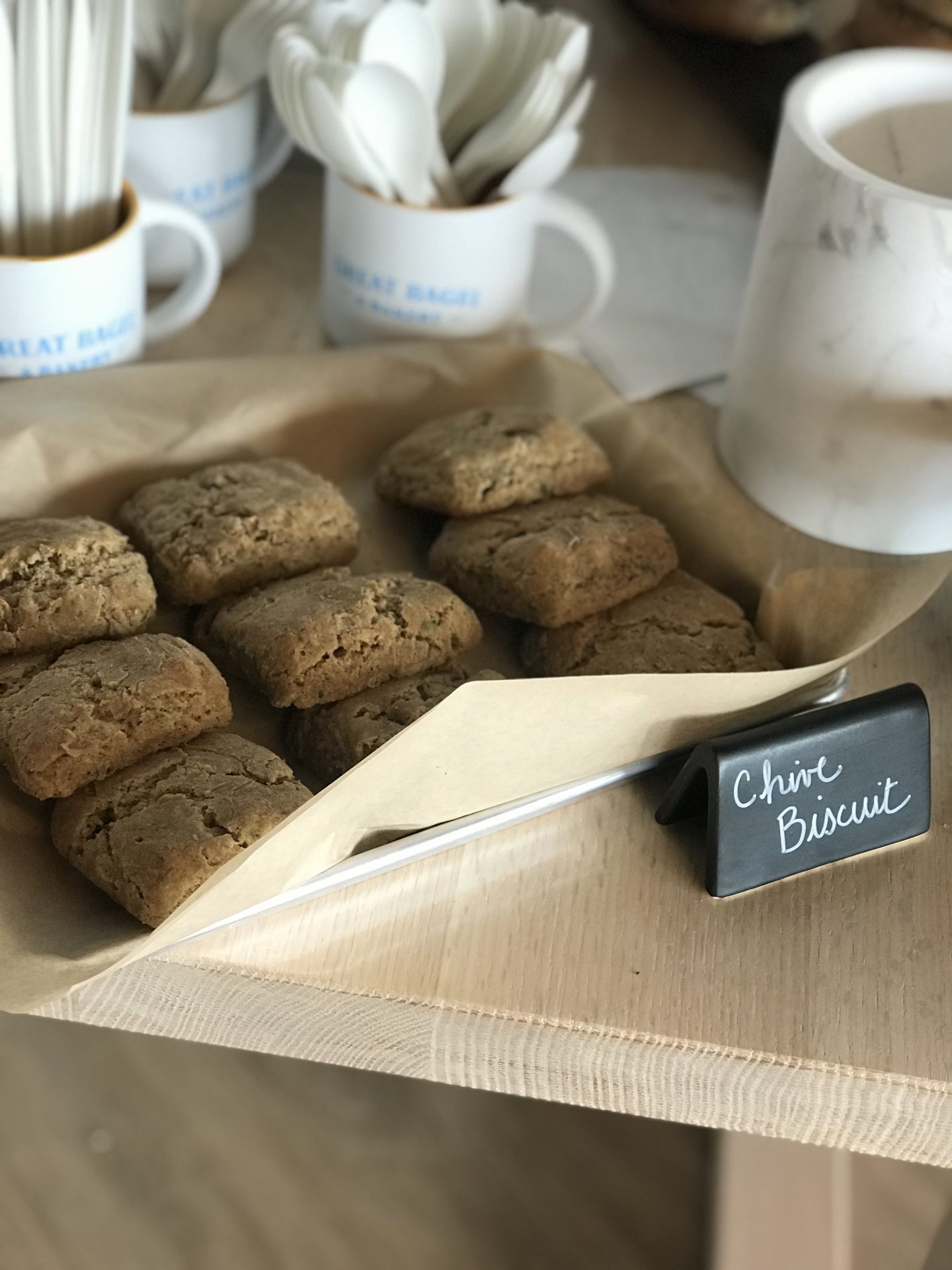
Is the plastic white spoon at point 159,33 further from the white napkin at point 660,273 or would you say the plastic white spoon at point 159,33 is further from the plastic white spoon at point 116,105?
the white napkin at point 660,273

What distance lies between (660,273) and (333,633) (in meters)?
0.49

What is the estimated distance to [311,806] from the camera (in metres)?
0.50

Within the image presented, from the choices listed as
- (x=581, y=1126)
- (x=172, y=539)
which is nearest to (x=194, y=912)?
(x=172, y=539)

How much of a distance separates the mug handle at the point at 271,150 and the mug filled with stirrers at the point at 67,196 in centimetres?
16

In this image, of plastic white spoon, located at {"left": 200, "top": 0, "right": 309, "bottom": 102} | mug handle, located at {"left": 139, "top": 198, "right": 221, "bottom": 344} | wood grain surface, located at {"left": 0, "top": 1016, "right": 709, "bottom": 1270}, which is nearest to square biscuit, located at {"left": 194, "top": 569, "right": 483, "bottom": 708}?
mug handle, located at {"left": 139, "top": 198, "right": 221, "bottom": 344}

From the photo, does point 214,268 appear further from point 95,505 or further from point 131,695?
point 131,695

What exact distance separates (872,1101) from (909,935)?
78mm

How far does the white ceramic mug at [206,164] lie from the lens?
0.82 m

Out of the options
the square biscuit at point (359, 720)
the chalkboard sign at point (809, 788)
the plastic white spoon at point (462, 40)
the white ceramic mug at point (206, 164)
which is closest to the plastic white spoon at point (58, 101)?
the white ceramic mug at point (206, 164)

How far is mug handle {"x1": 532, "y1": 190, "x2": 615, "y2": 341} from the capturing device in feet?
2.73

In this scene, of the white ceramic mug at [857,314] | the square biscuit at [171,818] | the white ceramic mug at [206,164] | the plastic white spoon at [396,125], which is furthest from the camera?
the white ceramic mug at [206,164]

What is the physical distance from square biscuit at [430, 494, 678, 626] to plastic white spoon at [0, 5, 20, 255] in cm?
29

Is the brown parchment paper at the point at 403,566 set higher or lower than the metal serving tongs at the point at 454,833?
higher

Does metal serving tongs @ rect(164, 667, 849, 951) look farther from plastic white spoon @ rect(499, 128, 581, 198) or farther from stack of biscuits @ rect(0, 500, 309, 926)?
plastic white spoon @ rect(499, 128, 581, 198)
